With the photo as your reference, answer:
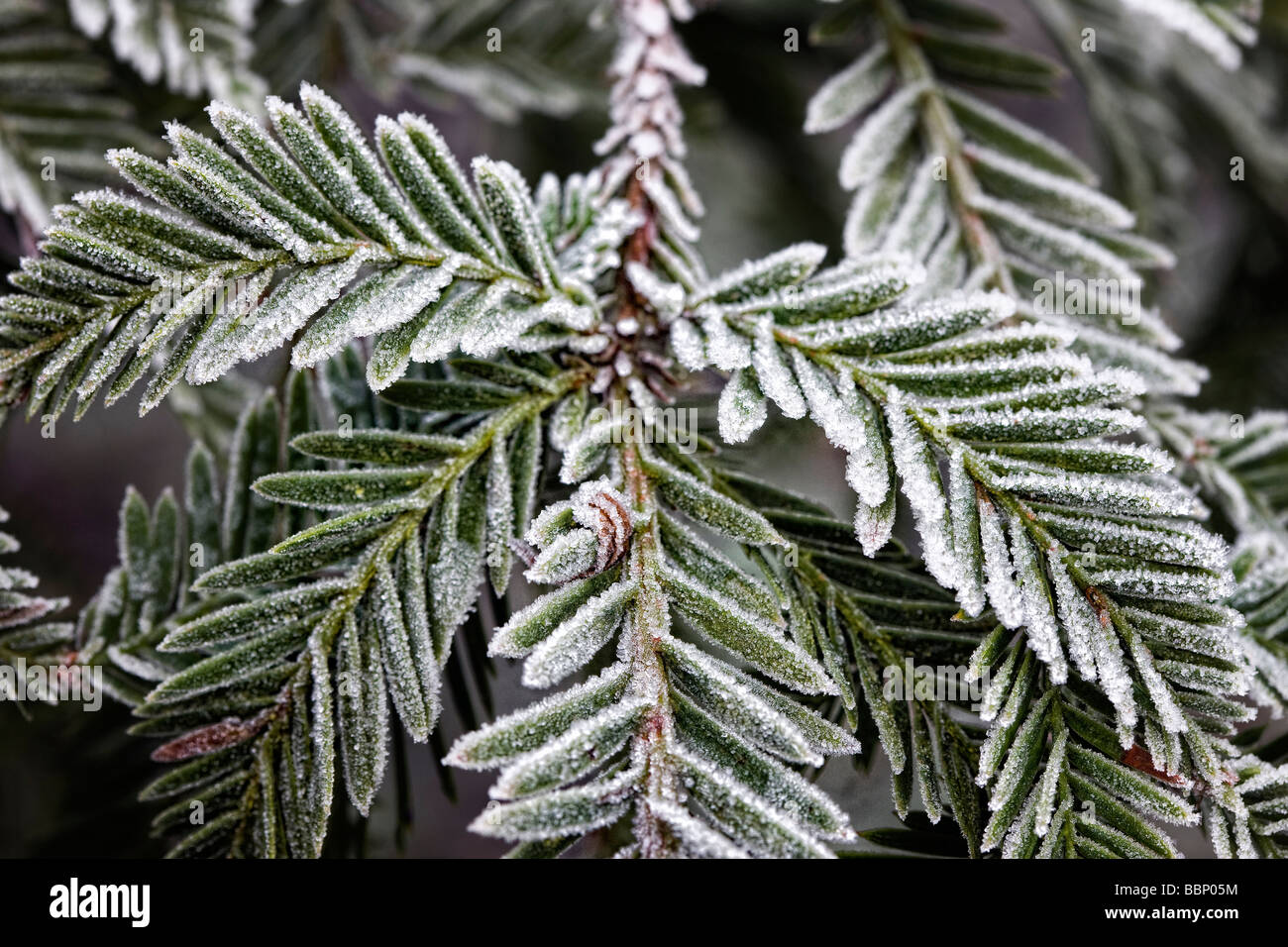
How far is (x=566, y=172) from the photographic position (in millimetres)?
995

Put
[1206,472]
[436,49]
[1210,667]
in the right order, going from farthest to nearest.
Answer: [436,49], [1206,472], [1210,667]

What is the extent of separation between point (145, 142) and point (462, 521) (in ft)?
1.57

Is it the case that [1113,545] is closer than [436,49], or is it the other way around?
[1113,545]

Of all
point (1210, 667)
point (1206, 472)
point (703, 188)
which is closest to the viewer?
point (1210, 667)

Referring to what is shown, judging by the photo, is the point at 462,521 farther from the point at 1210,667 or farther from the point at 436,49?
the point at 436,49

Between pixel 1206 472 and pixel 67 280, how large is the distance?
718 millimetres

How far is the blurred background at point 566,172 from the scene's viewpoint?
25.5 inches

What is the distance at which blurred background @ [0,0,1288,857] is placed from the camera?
25.5 inches

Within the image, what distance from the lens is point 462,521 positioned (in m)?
0.45
